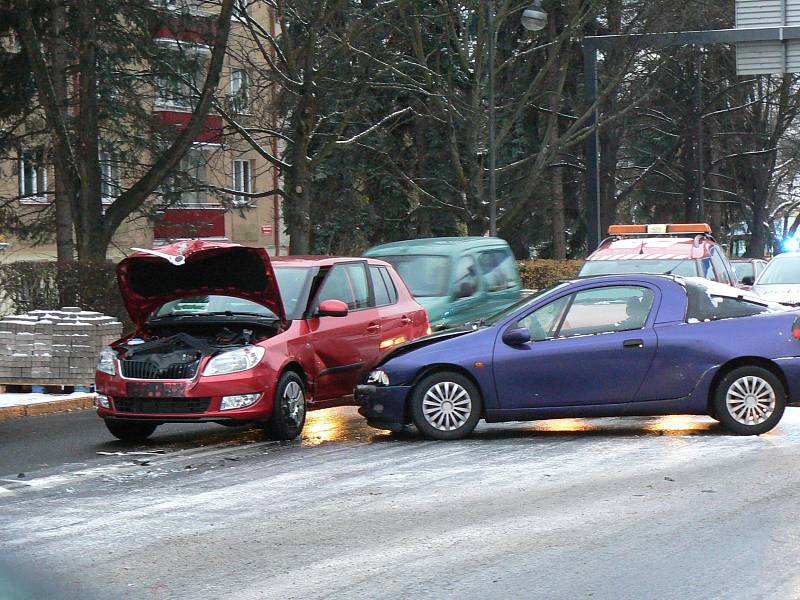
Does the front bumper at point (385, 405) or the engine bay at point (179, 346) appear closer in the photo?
the engine bay at point (179, 346)

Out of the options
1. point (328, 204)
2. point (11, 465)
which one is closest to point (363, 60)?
point (328, 204)

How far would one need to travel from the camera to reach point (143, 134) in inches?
1287

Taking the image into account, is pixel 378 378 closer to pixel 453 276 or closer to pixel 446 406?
pixel 446 406

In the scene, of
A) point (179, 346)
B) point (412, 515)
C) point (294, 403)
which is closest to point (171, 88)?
point (179, 346)

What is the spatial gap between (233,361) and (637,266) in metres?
10.4

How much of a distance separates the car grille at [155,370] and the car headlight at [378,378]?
1.49 m

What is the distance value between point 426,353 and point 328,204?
37378 millimetres

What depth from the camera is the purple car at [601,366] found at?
11.7m

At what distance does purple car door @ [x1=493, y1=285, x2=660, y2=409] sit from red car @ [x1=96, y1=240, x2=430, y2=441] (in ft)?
5.84

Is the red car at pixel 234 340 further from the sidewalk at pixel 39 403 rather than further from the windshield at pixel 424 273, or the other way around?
the windshield at pixel 424 273

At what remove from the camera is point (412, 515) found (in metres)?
8.34

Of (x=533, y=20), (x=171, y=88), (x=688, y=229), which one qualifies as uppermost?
(x=533, y=20)

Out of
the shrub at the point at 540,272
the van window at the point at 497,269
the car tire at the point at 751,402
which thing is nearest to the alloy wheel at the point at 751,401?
the car tire at the point at 751,402

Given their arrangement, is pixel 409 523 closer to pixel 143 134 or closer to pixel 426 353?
pixel 426 353
